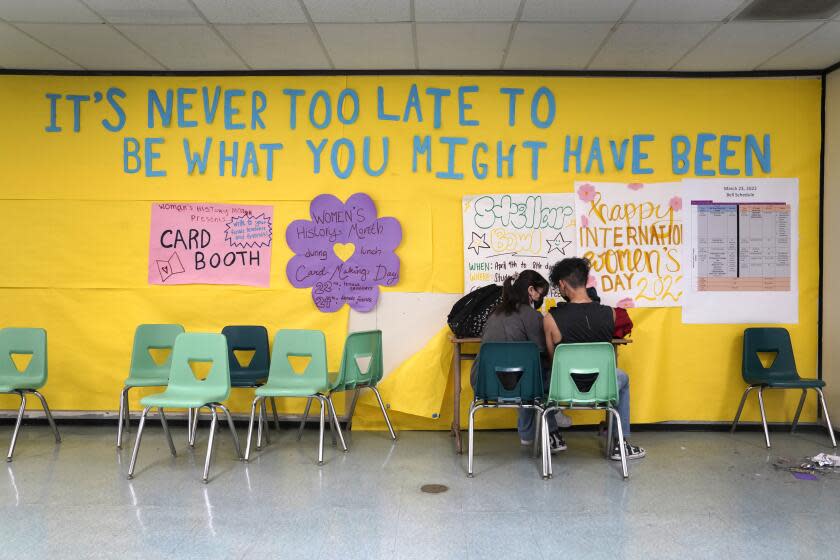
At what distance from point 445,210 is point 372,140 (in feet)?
2.55

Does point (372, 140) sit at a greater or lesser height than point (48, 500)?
greater

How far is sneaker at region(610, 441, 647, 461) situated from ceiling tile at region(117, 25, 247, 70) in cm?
380

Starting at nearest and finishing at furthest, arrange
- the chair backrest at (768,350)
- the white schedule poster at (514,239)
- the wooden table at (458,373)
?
the wooden table at (458,373)
the chair backrest at (768,350)
the white schedule poster at (514,239)

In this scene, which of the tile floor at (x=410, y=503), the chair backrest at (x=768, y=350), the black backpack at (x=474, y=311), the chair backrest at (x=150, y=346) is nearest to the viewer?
the tile floor at (x=410, y=503)

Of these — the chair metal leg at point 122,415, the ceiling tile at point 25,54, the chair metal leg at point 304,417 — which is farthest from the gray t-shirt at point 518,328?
the ceiling tile at point 25,54

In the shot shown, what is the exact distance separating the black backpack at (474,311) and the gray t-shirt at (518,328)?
331 mm

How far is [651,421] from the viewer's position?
5258 mm

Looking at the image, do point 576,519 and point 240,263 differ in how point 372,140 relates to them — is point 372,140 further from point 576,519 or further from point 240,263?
point 576,519

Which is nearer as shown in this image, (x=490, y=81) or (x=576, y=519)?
(x=576, y=519)

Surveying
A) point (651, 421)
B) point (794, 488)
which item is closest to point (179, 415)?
point (651, 421)

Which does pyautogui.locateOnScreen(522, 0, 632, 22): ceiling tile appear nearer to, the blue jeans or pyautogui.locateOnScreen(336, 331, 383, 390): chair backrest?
the blue jeans

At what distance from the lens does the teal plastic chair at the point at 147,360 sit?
4.89 m

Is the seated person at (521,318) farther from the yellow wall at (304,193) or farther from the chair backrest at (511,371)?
the yellow wall at (304,193)

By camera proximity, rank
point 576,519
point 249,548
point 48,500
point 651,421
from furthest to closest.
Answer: point 651,421 → point 48,500 → point 576,519 → point 249,548
